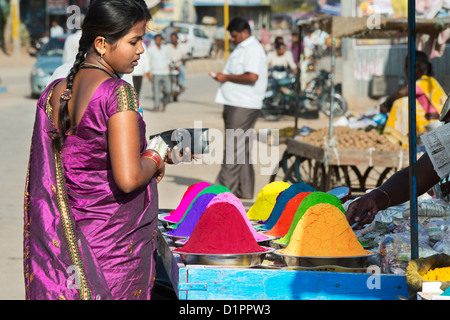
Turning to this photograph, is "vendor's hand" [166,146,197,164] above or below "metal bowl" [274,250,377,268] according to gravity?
above

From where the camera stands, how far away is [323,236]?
2.64 metres

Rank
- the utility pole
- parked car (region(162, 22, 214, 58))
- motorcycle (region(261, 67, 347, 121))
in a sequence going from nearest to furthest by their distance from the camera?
motorcycle (region(261, 67, 347, 121)) → parked car (region(162, 22, 214, 58)) → the utility pole

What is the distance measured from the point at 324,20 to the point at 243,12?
3811cm

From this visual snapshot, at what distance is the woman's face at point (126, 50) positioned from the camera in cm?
243

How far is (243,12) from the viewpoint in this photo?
44719 millimetres

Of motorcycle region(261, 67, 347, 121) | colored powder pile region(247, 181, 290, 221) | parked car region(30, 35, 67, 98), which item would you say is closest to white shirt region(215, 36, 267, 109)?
colored powder pile region(247, 181, 290, 221)

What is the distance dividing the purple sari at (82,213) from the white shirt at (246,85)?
494 centimetres

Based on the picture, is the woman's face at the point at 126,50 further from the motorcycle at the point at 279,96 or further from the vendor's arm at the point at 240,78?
the motorcycle at the point at 279,96

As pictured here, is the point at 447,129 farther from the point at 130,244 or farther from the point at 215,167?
the point at 215,167

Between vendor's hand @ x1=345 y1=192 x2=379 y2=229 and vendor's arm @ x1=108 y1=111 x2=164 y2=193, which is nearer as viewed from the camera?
vendor's arm @ x1=108 y1=111 x2=164 y2=193

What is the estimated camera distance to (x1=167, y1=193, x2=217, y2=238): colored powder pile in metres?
3.03

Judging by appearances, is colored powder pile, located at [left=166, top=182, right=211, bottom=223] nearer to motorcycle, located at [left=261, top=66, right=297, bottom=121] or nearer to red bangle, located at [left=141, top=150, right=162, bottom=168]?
red bangle, located at [left=141, top=150, right=162, bottom=168]

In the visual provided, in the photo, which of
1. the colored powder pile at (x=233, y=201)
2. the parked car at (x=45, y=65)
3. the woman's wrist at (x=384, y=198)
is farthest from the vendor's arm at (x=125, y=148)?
the parked car at (x=45, y=65)

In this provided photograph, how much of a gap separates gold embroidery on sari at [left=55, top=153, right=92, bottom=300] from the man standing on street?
196 inches
